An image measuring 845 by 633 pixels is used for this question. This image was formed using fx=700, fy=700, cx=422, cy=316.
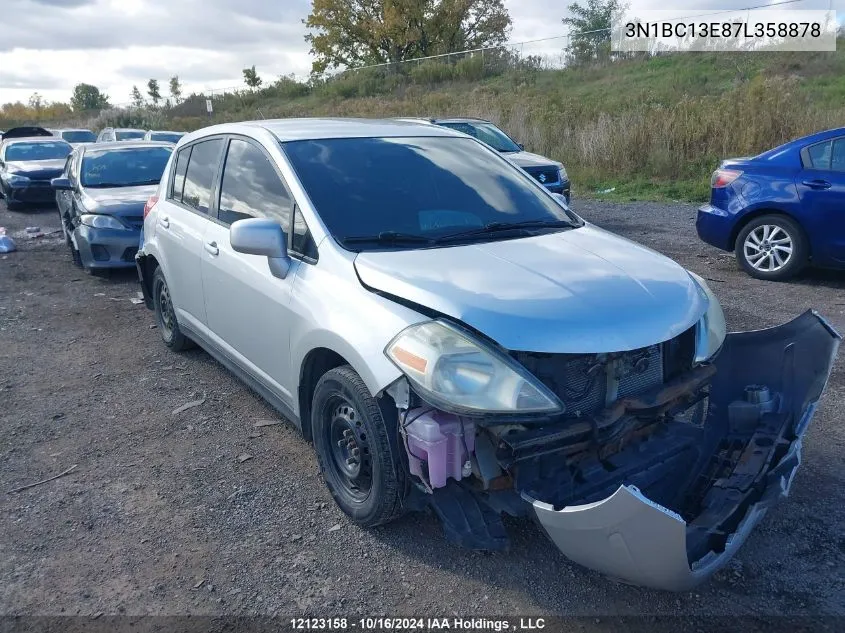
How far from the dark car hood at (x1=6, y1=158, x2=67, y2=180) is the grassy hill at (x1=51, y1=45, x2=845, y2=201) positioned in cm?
1169

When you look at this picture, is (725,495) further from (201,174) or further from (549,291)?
(201,174)

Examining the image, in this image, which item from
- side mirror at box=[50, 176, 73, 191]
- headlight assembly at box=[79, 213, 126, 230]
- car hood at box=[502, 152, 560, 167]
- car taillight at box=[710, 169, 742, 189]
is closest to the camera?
car taillight at box=[710, 169, 742, 189]

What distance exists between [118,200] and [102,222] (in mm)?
383

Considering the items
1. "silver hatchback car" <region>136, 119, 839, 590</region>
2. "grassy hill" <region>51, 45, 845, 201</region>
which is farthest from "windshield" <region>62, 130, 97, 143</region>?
"silver hatchback car" <region>136, 119, 839, 590</region>

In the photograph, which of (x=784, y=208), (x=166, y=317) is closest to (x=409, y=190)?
(x=166, y=317)

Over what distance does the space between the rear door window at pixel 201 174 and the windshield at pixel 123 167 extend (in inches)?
189

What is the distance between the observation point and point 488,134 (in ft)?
42.7

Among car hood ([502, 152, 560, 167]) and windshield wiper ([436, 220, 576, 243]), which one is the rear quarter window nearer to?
windshield wiper ([436, 220, 576, 243])

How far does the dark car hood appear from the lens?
1544 centimetres

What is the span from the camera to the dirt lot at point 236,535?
288cm

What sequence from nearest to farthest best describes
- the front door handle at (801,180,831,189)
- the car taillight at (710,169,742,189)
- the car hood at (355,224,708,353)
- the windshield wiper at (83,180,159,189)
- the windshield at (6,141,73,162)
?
the car hood at (355,224,708,353)
the front door handle at (801,180,831,189)
the car taillight at (710,169,742,189)
the windshield wiper at (83,180,159,189)
the windshield at (6,141,73,162)

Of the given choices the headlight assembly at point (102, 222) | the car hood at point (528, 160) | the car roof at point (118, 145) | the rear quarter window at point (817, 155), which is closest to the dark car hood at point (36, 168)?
the car roof at point (118, 145)

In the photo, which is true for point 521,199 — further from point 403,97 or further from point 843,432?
point 403,97

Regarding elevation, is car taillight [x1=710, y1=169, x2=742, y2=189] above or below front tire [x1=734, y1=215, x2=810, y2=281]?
above
